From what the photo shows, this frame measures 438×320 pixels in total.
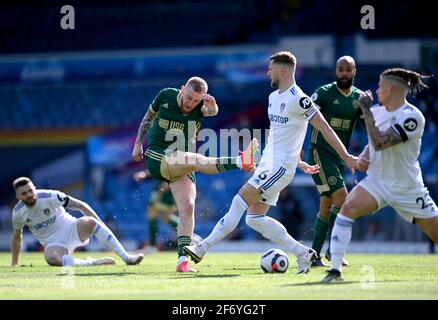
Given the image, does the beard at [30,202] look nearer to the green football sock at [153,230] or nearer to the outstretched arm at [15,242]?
the outstretched arm at [15,242]

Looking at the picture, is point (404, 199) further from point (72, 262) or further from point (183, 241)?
point (72, 262)

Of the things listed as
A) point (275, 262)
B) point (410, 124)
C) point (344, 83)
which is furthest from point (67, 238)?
point (410, 124)

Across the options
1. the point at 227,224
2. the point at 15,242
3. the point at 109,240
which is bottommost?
the point at 15,242

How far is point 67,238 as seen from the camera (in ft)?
46.3

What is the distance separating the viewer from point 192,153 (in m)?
12.3

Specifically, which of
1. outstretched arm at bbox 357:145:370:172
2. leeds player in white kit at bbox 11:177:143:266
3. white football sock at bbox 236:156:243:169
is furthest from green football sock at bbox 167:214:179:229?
outstretched arm at bbox 357:145:370:172

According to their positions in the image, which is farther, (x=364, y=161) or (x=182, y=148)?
(x=182, y=148)

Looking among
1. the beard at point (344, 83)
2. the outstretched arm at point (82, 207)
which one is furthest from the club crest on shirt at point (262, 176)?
the outstretched arm at point (82, 207)

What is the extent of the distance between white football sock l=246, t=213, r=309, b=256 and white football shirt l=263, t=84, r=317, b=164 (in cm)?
74

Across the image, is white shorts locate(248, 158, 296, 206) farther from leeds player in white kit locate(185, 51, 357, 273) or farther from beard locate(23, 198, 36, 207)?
beard locate(23, 198, 36, 207)

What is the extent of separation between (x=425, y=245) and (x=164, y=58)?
13.2 m

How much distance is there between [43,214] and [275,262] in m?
4.19
